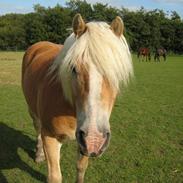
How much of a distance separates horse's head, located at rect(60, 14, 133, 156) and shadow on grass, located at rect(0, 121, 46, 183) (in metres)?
1.98

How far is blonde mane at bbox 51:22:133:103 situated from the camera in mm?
2637

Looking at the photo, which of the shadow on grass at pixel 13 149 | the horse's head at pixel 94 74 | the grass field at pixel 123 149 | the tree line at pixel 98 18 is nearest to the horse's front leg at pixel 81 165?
the grass field at pixel 123 149

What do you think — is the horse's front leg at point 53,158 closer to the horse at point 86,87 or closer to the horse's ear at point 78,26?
the horse at point 86,87

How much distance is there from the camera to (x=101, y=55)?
2.65 meters

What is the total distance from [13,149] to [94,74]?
10.6ft

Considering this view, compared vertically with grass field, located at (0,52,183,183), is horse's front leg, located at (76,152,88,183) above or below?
above

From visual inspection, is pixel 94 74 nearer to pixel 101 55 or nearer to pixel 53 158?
pixel 101 55

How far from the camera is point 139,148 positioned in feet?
17.9

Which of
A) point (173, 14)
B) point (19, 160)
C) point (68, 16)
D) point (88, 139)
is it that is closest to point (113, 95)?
point (88, 139)

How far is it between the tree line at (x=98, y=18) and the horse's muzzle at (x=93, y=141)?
61320mm

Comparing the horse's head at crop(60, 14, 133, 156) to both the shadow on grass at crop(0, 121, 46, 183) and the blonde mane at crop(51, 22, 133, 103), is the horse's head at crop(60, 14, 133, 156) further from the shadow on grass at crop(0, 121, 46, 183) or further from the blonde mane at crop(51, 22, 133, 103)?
the shadow on grass at crop(0, 121, 46, 183)

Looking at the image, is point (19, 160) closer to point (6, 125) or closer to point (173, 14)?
point (6, 125)

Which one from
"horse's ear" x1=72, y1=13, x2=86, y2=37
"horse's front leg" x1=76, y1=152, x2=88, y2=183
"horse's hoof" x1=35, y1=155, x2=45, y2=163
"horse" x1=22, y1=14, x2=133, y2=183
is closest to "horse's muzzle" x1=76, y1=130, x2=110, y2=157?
"horse" x1=22, y1=14, x2=133, y2=183

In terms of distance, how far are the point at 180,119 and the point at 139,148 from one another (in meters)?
2.33
